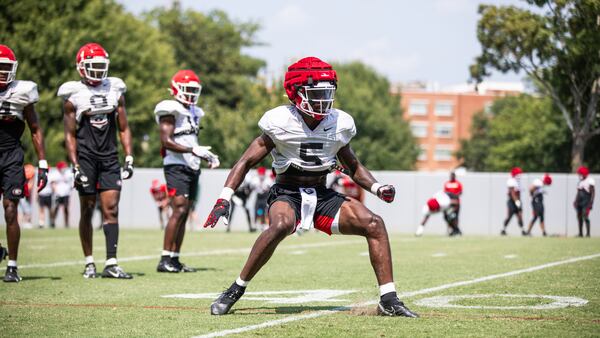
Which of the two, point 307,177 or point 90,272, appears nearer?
point 307,177

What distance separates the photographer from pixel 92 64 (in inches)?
384

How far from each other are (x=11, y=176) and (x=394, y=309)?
4.54 meters

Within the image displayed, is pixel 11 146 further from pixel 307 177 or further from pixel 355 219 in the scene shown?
pixel 355 219

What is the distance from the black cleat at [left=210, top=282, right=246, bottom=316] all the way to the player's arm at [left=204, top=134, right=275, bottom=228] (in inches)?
23.6

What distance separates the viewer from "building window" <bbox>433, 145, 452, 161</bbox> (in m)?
112

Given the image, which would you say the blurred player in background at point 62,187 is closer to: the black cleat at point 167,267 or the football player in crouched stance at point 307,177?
the black cleat at point 167,267

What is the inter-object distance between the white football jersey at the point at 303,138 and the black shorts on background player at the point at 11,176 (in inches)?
133

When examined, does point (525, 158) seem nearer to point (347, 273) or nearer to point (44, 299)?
point (347, 273)

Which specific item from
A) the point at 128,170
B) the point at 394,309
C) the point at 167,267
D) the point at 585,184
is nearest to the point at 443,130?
the point at 585,184

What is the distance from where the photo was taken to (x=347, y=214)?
6.88 meters

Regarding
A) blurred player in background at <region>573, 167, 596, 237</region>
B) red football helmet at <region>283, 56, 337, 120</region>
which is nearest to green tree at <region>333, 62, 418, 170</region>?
blurred player in background at <region>573, 167, 596, 237</region>

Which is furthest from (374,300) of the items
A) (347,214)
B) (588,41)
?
(588,41)

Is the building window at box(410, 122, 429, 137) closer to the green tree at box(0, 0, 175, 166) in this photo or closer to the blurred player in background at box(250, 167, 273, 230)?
the green tree at box(0, 0, 175, 166)

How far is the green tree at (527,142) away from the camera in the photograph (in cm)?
4959
